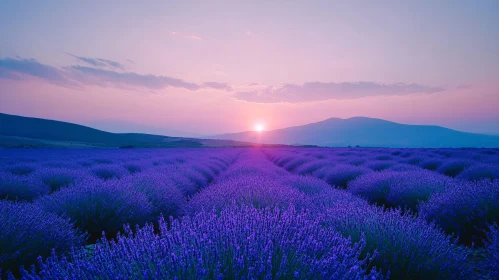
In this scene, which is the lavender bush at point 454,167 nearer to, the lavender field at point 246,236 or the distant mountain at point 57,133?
the lavender field at point 246,236

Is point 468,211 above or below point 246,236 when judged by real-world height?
below

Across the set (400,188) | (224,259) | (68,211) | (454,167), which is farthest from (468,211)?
(454,167)

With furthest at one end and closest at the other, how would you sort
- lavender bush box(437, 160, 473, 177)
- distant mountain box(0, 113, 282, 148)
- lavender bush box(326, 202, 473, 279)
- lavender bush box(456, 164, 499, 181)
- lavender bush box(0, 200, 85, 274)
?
distant mountain box(0, 113, 282, 148) < lavender bush box(437, 160, 473, 177) < lavender bush box(456, 164, 499, 181) < lavender bush box(0, 200, 85, 274) < lavender bush box(326, 202, 473, 279)

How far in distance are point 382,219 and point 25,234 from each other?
10.7ft

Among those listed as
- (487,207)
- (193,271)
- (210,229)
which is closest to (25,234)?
(210,229)

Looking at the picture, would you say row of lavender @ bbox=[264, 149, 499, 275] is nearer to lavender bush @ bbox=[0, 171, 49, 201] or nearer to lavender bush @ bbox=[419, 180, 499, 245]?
lavender bush @ bbox=[419, 180, 499, 245]

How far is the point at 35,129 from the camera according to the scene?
52.8 meters

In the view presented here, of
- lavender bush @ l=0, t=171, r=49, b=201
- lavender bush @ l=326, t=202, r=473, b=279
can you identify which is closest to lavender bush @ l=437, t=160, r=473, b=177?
lavender bush @ l=326, t=202, r=473, b=279

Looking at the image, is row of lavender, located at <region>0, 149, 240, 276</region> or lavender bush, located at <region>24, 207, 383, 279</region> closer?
lavender bush, located at <region>24, 207, 383, 279</region>

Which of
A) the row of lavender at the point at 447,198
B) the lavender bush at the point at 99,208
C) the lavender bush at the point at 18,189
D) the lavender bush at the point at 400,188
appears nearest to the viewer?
the row of lavender at the point at 447,198

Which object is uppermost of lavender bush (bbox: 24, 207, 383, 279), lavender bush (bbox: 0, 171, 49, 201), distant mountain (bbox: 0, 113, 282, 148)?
distant mountain (bbox: 0, 113, 282, 148)

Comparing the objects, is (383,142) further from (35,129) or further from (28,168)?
(28,168)

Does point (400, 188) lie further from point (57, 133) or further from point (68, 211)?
point (57, 133)

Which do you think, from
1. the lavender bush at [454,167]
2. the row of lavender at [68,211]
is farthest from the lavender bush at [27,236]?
the lavender bush at [454,167]
